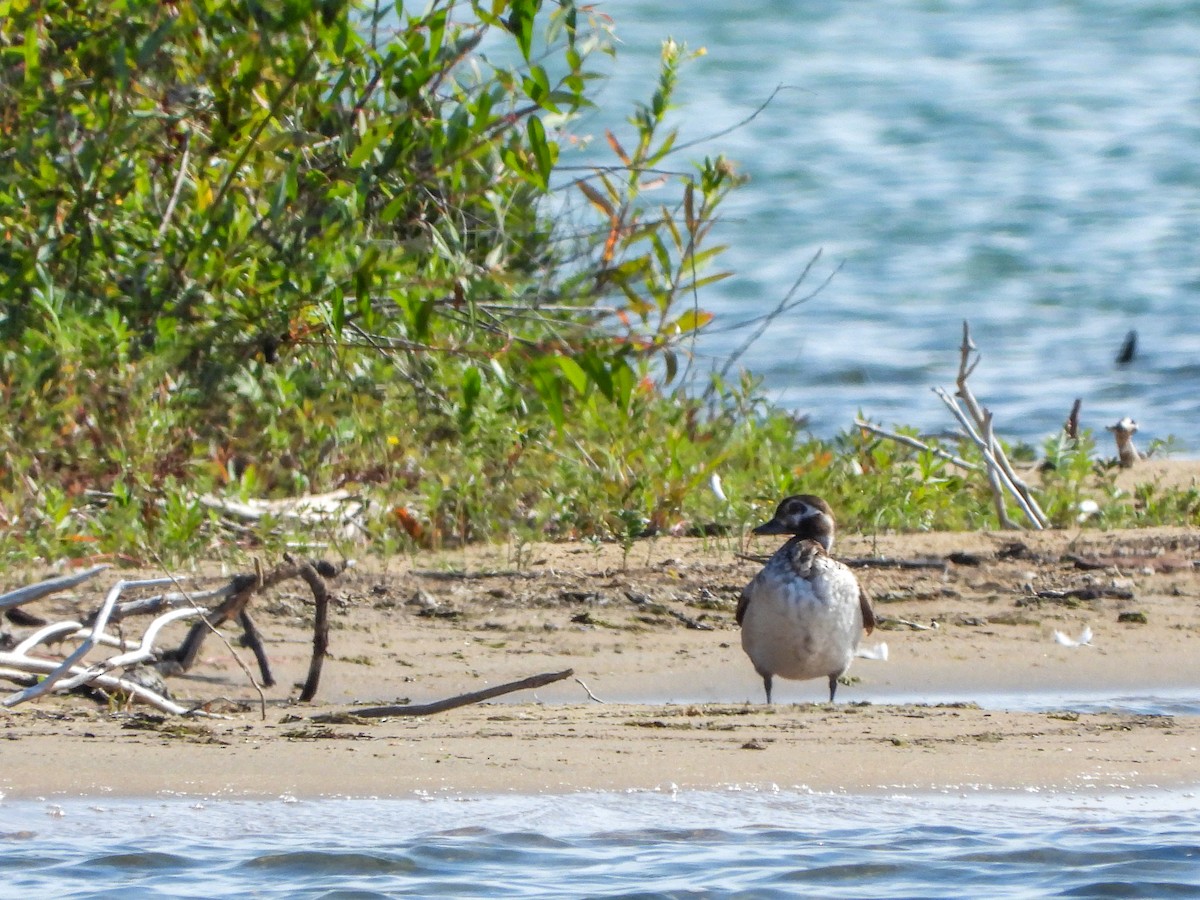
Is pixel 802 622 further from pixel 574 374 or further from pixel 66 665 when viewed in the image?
pixel 66 665

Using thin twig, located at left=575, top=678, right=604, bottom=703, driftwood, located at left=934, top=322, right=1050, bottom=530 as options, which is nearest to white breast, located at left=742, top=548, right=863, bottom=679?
thin twig, located at left=575, top=678, right=604, bottom=703

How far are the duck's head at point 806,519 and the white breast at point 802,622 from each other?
0.48 metres

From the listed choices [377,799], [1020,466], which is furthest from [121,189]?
[1020,466]

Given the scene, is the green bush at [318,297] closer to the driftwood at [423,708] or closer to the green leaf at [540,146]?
the green leaf at [540,146]

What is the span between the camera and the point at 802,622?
6.29 meters

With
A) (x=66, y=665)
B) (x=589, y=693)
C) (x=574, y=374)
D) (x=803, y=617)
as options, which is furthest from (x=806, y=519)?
(x=66, y=665)

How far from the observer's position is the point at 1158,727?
5527 millimetres

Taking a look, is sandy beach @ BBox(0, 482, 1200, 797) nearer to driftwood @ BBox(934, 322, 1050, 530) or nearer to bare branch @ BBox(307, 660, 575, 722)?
bare branch @ BBox(307, 660, 575, 722)

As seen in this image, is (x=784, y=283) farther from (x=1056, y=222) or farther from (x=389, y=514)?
(x=389, y=514)

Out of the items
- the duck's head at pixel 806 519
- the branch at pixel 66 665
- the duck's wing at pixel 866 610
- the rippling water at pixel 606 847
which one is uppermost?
the duck's head at pixel 806 519

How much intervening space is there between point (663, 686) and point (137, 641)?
5.44ft

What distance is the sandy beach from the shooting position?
16.5 ft

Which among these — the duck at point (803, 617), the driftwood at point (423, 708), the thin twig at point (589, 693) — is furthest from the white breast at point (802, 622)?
the driftwood at point (423, 708)

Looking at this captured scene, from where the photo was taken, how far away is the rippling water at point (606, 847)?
176 inches
